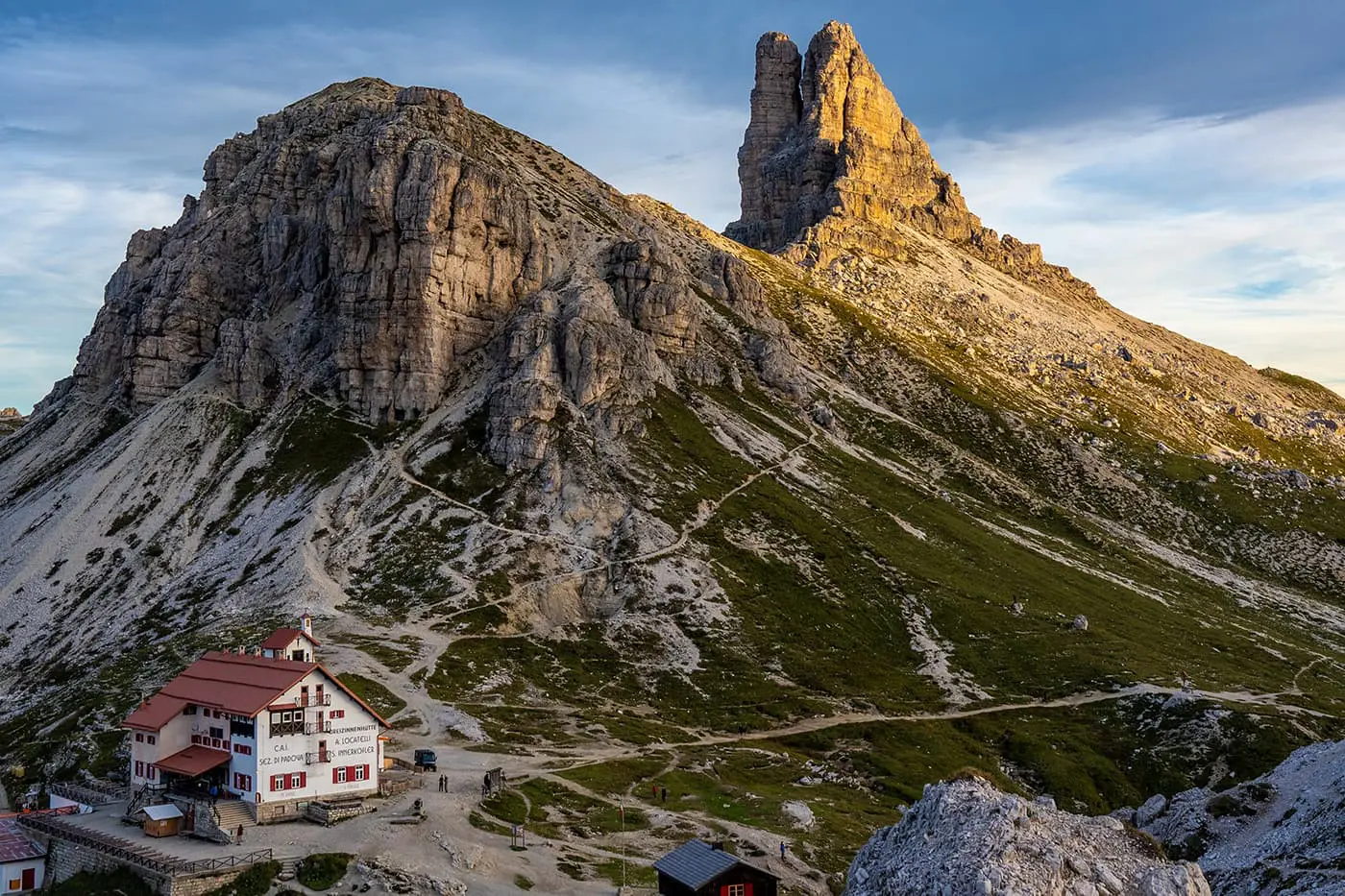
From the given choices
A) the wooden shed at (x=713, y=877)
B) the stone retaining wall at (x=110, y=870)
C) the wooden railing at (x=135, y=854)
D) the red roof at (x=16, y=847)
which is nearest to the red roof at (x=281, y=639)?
the wooden railing at (x=135, y=854)

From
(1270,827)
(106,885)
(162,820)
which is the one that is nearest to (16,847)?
(162,820)

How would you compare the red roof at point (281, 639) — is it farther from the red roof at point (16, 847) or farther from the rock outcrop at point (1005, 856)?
the rock outcrop at point (1005, 856)

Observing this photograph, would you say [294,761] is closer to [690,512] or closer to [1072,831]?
[1072,831]

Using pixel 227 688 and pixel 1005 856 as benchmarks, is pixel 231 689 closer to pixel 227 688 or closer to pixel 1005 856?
pixel 227 688

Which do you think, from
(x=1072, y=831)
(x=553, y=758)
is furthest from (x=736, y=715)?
(x=1072, y=831)

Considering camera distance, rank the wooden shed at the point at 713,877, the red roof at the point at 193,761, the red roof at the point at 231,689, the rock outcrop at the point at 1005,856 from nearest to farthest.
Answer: the rock outcrop at the point at 1005,856 < the wooden shed at the point at 713,877 < the red roof at the point at 193,761 < the red roof at the point at 231,689

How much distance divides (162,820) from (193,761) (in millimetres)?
5725

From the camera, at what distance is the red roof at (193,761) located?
87625mm

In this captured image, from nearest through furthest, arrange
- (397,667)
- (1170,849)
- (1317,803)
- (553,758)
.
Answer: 1. (1317,803)
2. (1170,849)
3. (553,758)
4. (397,667)

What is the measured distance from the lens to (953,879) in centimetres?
5166

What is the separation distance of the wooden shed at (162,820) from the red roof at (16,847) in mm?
8357

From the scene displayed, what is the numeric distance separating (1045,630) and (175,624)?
384 feet

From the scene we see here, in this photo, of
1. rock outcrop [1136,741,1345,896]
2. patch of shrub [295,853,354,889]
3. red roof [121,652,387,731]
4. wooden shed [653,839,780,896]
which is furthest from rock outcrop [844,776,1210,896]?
red roof [121,652,387,731]

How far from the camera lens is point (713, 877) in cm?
6719
